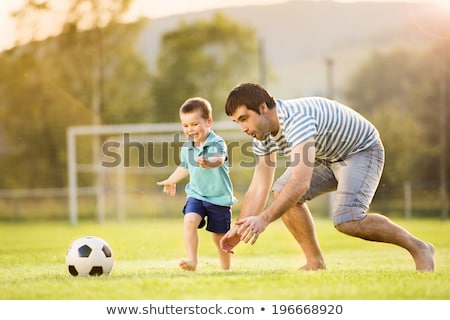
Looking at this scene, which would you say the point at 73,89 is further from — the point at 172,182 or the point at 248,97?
the point at 248,97

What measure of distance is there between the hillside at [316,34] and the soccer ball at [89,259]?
17741 mm

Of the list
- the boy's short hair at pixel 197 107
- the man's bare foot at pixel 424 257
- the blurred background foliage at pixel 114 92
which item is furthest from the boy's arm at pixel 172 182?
the blurred background foliage at pixel 114 92

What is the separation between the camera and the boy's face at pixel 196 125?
17.0 ft

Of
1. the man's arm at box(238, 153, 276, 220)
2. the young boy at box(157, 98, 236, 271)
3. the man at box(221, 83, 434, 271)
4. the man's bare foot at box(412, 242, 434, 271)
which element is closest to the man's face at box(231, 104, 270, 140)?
the man at box(221, 83, 434, 271)

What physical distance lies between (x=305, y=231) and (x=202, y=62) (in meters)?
18.3

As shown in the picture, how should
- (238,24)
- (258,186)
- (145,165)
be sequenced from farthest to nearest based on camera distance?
(238,24) < (145,165) < (258,186)

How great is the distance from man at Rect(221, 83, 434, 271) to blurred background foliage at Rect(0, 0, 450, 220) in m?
14.4

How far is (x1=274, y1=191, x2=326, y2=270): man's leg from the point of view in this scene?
495cm

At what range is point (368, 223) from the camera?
459 cm

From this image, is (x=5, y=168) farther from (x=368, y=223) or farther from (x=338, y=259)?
(x=368, y=223)

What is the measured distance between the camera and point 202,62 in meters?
22.9

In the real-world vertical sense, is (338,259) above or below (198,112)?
below

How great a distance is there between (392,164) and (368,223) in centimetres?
1694

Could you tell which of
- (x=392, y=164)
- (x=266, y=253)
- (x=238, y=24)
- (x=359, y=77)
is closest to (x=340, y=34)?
(x=359, y=77)
